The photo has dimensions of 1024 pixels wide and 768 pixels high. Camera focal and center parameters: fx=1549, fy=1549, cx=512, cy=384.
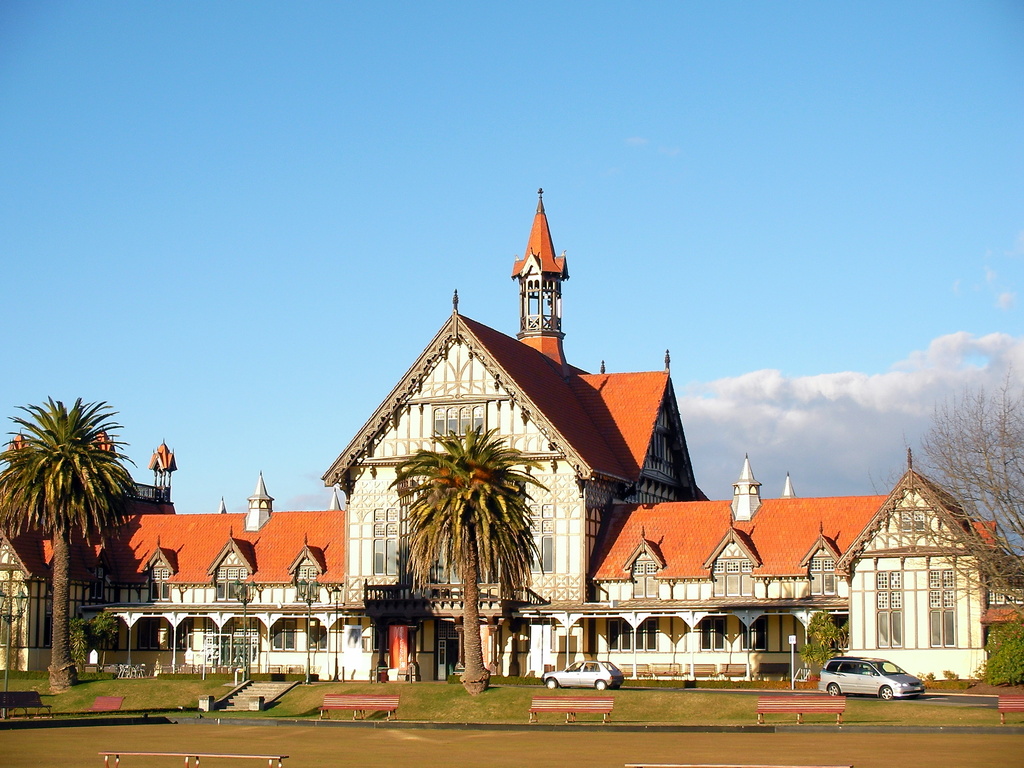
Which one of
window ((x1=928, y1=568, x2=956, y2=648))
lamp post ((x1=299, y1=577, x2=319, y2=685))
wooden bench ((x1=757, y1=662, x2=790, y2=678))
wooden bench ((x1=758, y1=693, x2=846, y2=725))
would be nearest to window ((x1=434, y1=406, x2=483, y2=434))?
lamp post ((x1=299, y1=577, x2=319, y2=685))

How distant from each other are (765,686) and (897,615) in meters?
6.33

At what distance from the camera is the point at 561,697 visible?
173ft

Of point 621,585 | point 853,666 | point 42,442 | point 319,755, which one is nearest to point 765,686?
point 853,666

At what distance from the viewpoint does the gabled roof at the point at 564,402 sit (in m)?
71.5

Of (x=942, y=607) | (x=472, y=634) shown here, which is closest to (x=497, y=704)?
(x=472, y=634)

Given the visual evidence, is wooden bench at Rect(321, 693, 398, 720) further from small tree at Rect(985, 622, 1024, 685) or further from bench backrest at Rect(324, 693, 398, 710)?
small tree at Rect(985, 622, 1024, 685)

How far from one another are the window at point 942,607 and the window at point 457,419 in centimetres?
2175

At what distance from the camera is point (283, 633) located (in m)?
76.3

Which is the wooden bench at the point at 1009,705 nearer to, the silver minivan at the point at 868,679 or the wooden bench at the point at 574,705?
the silver minivan at the point at 868,679

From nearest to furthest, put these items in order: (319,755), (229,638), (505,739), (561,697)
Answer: (319,755) → (505,739) → (561,697) → (229,638)

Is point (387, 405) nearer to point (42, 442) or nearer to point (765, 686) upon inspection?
point (42, 442)

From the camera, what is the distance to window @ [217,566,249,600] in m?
77.5

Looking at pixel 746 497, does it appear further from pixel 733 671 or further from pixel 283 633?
pixel 283 633

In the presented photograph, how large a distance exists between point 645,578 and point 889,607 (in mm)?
11455
